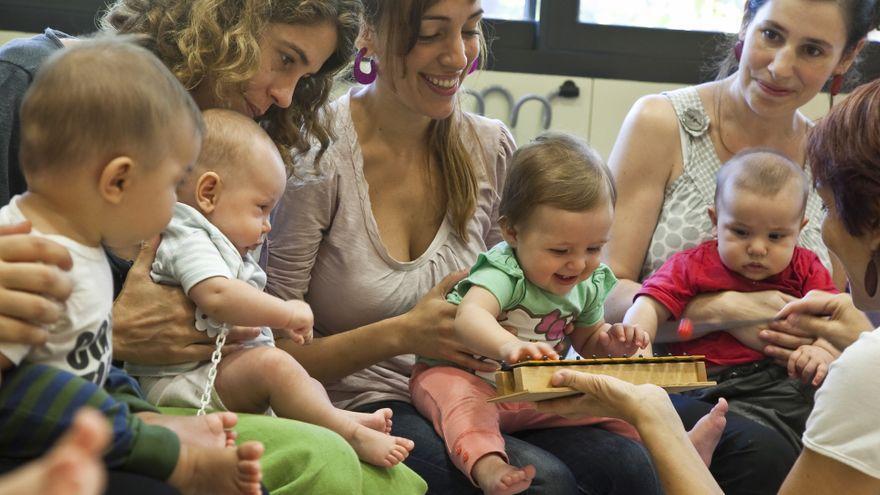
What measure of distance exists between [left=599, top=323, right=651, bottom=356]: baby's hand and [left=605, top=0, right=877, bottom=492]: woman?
32 cm

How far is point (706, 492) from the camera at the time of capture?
161 centimetres

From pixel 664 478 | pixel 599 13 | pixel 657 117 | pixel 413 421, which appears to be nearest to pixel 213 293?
pixel 413 421

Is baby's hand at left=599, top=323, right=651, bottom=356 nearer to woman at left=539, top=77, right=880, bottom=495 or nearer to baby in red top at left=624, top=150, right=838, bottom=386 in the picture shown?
baby in red top at left=624, top=150, right=838, bottom=386

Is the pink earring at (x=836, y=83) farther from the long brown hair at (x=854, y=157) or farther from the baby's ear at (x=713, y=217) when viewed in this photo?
the long brown hair at (x=854, y=157)

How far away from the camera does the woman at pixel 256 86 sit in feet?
5.13

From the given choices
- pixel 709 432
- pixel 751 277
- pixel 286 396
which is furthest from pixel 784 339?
pixel 286 396

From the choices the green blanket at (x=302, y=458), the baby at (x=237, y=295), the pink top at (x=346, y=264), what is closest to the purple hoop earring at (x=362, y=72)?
the pink top at (x=346, y=264)

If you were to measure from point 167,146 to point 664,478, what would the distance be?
868 millimetres

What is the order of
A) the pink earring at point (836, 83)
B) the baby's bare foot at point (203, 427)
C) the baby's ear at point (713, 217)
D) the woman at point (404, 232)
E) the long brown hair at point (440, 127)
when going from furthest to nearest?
the pink earring at point (836, 83), the baby's ear at point (713, 217), the long brown hair at point (440, 127), the woman at point (404, 232), the baby's bare foot at point (203, 427)

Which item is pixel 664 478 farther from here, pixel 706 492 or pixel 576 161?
pixel 576 161

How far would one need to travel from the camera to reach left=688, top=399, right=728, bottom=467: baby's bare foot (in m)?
2.03

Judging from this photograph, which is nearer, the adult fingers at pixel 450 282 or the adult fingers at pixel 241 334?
the adult fingers at pixel 241 334

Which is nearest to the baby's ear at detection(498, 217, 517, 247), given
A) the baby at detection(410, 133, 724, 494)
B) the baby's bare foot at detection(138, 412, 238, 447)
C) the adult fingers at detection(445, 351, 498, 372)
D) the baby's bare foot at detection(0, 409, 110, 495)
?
the baby at detection(410, 133, 724, 494)

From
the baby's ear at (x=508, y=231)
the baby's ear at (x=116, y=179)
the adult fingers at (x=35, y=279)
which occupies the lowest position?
the baby's ear at (x=508, y=231)
